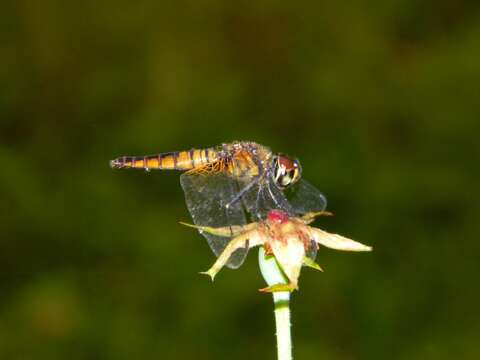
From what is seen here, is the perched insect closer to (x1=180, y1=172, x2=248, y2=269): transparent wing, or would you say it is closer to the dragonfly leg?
(x1=180, y1=172, x2=248, y2=269): transparent wing

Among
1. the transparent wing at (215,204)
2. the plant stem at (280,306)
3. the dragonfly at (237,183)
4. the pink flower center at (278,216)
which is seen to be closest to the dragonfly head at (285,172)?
the dragonfly at (237,183)

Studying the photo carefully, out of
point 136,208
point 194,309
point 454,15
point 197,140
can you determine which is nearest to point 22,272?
point 136,208

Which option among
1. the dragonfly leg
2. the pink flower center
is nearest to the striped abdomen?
the dragonfly leg

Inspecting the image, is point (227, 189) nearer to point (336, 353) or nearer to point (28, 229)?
point (336, 353)

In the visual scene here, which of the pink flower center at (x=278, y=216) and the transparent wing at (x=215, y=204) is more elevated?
the transparent wing at (x=215, y=204)

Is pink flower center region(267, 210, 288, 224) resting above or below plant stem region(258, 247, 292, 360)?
above

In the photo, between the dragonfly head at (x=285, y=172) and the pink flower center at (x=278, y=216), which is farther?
the dragonfly head at (x=285, y=172)

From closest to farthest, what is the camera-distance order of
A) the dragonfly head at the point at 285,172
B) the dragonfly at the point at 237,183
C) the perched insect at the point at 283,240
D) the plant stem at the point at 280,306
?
the plant stem at the point at 280,306 < the perched insect at the point at 283,240 < the dragonfly at the point at 237,183 < the dragonfly head at the point at 285,172

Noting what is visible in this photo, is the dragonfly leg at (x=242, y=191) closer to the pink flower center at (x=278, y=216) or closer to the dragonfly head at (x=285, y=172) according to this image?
the dragonfly head at (x=285, y=172)
